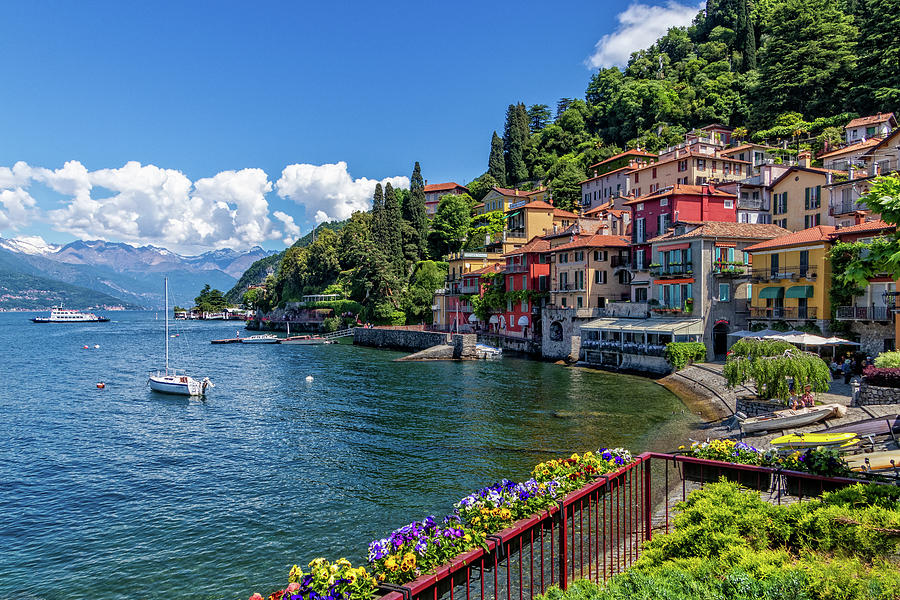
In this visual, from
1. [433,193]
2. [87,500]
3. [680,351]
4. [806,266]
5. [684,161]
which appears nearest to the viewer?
[87,500]

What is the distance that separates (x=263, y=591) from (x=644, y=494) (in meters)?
10.4

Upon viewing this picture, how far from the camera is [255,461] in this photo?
26.4 m

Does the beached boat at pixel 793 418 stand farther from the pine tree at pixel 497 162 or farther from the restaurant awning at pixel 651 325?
the pine tree at pixel 497 162

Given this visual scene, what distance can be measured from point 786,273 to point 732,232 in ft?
22.8

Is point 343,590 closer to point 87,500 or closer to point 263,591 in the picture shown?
point 263,591

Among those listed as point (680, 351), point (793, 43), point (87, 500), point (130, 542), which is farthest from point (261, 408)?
point (793, 43)

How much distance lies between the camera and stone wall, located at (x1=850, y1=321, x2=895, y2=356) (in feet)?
112

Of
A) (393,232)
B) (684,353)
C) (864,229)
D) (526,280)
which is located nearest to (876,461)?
(864,229)

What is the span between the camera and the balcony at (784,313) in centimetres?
3944

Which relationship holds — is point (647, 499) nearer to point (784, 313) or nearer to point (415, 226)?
point (784, 313)

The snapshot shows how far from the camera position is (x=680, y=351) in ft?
145

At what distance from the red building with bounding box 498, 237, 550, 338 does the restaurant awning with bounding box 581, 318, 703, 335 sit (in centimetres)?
1278

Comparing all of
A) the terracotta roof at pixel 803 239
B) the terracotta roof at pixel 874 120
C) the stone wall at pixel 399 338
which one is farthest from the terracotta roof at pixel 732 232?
the stone wall at pixel 399 338

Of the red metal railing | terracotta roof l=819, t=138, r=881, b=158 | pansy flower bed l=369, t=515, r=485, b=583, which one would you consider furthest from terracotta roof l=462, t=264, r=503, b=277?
pansy flower bed l=369, t=515, r=485, b=583
